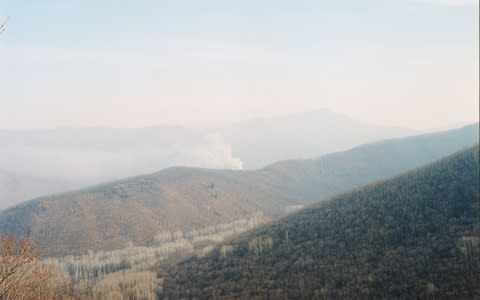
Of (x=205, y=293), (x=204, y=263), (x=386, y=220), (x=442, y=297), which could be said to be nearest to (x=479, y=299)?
(x=442, y=297)

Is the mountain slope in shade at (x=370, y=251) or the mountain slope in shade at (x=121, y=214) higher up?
the mountain slope in shade at (x=370, y=251)

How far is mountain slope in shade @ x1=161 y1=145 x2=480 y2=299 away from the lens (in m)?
44.2

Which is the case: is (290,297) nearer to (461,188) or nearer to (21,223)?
(461,188)

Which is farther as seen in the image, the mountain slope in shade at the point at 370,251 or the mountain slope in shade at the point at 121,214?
the mountain slope in shade at the point at 121,214

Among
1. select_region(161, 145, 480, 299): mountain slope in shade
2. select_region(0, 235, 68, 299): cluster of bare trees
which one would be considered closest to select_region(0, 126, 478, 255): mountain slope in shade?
select_region(161, 145, 480, 299): mountain slope in shade

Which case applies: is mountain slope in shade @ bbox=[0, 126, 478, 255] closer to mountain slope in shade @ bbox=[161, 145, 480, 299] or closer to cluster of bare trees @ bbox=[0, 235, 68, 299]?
mountain slope in shade @ bbox=[161, 145, 480, 299]

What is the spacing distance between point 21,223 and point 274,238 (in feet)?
395

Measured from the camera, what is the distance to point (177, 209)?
17738 centimetres

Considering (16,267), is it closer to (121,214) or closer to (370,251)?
(370,251)

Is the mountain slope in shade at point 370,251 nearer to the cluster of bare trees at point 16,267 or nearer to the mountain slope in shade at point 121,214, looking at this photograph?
the cluster of bare trees at point 16,267

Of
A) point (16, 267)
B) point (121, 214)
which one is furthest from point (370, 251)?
point (121, 214)

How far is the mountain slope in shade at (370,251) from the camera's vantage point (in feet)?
145

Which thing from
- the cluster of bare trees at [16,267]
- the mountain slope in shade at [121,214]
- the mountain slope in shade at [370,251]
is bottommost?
the mountain slope in shade at [121,214]

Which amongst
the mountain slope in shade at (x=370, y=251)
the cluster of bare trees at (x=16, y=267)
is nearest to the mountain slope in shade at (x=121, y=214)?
the mountain slope in shade at (x=370, y=251)
